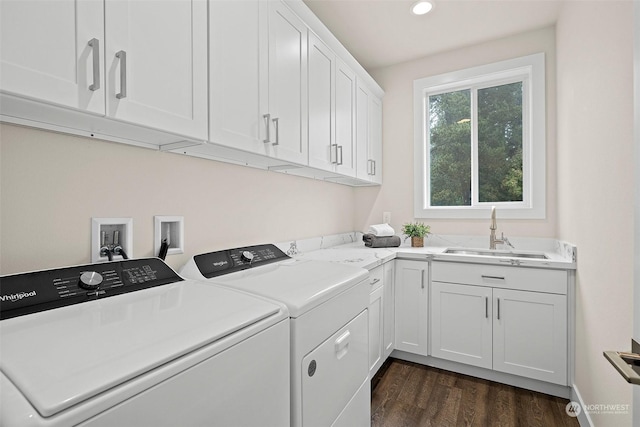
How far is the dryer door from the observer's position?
0.99m

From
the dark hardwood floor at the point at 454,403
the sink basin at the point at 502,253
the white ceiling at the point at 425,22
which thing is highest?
the white ceiling at the point at 425,22

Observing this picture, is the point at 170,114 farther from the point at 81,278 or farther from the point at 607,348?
the point at 607,348

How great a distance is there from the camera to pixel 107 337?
619mm

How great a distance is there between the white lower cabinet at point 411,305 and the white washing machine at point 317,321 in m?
1.00

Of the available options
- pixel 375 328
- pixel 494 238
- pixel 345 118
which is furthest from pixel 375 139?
pixel 375 328

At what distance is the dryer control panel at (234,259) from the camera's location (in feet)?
4.35

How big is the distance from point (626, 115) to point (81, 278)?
6.31 ft

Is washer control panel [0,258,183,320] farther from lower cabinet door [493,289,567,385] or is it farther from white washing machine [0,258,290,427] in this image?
lower cabinet door [493,289,567,385]

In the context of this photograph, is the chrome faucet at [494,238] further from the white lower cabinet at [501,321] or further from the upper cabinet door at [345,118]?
the upper cabinet door at [345,118]

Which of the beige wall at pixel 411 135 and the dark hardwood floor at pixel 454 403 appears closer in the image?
the dark hardwood floor at pixel 454 403

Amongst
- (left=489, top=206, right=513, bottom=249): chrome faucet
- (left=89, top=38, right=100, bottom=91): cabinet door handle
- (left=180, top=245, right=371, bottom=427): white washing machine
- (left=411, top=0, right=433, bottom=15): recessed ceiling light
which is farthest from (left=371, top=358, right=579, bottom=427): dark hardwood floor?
(left=411, top=0, right=433, bottom=15): recessed ceiling light

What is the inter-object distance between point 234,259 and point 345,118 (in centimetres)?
140

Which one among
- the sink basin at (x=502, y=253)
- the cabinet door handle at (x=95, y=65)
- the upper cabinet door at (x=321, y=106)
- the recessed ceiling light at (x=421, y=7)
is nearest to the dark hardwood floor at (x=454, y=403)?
the sink basin at (x=502, y=253)

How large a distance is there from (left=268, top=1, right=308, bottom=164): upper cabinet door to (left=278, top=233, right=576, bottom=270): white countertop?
0.71m
